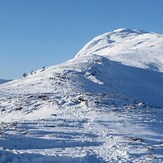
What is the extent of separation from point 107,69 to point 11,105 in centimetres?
3777

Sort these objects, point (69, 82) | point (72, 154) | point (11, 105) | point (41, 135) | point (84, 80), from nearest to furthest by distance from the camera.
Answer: point (72, 154)
point (41, 135)
point (11, 105)
point (69, 82)
point (84, 80)

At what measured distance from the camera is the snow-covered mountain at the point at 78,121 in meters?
25.6

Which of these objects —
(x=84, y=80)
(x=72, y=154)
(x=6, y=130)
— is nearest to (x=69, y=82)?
(x=84, y=80)

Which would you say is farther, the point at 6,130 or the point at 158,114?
the point at 158,114

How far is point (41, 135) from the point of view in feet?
99.6

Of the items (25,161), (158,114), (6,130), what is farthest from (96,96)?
(25,161)

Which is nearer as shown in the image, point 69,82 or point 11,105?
point 11,105

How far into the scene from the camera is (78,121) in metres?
37.3

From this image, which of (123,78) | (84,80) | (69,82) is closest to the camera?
(69,82)

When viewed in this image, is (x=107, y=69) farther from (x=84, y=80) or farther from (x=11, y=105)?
(x=11, y=105)

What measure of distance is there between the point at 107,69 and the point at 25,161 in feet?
208

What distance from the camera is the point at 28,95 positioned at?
2120 inches

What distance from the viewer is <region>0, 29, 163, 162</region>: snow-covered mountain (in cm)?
2562

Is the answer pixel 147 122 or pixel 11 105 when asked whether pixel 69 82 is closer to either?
pixel 11 105
